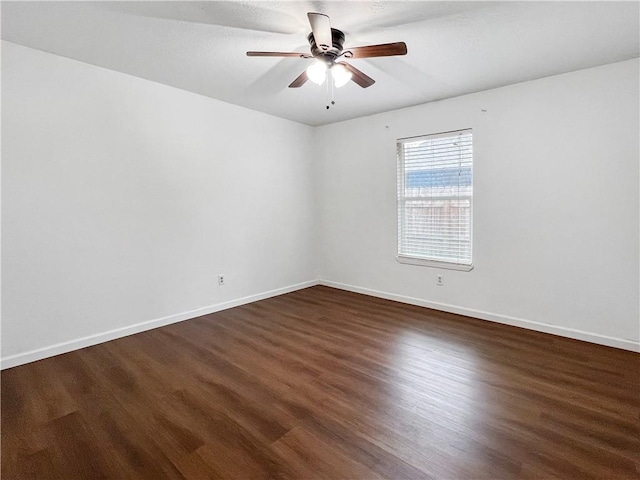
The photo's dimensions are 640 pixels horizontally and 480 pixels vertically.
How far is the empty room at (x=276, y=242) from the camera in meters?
1.76

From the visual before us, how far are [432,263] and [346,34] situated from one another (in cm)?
270

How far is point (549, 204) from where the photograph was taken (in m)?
3.08

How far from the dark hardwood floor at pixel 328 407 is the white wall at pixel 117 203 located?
17.9 inches

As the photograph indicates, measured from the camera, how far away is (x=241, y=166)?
4078 millimetres

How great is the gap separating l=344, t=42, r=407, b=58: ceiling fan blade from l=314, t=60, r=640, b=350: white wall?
1876mm

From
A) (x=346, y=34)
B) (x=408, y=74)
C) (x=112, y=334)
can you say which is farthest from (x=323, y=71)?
(x=112, y=334)

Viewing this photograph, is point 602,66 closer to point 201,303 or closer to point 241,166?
point 241,166

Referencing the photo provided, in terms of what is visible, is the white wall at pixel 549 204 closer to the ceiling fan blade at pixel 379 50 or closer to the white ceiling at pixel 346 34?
the white ceiling at pixel 346 34

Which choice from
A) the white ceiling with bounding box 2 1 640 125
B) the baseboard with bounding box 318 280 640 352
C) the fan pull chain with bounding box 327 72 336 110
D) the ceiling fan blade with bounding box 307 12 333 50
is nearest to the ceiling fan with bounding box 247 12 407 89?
the ceiling fan blade with bounding box 307 12 333 50

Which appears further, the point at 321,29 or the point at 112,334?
the point at 112,334

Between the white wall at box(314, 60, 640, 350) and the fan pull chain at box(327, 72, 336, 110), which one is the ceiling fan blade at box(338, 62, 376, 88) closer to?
the fan pull chain at box(327, 72, 336, 110)

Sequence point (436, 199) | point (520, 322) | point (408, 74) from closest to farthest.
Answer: point (408, 74) → point (520, 322) → point (436, 199)

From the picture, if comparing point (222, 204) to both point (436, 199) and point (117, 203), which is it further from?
point (436, 199)

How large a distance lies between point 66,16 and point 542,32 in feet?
10.8
